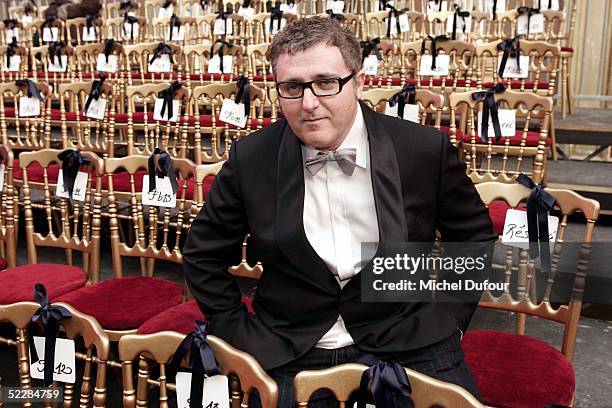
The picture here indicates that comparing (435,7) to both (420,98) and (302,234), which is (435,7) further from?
(302,234)

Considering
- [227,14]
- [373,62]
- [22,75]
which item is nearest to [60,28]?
[22,75]

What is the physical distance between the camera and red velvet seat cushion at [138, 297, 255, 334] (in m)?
1.88

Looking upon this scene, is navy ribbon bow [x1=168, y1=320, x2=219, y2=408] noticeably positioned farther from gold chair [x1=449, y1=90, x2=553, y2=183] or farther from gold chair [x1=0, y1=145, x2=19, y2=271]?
gold chair [x1=449, y1=90, x2=553, y2=183]

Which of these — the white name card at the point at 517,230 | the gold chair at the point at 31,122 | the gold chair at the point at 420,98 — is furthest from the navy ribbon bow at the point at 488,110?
the gold chair at the point at 31,122

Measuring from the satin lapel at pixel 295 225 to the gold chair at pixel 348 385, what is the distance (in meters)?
0.37

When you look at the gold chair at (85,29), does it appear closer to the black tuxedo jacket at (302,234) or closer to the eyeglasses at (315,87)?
the black tuxedo jacket at (302,234)

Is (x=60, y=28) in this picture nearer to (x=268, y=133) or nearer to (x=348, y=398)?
(x=268, y=133)

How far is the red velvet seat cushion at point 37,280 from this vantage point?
2203mm

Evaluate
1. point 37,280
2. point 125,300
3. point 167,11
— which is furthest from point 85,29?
point 125,300

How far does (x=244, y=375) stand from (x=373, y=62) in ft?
9.68

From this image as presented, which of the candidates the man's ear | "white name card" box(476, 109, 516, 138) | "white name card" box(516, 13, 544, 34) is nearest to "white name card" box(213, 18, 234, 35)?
"white name card" box(516, 13, 544, 34)

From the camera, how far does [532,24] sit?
4449mm

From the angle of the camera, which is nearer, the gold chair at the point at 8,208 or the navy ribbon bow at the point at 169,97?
the gold chair at the point at 8,208

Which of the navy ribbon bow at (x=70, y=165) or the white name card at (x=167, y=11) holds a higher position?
the white name card at (x=167, y=11)
